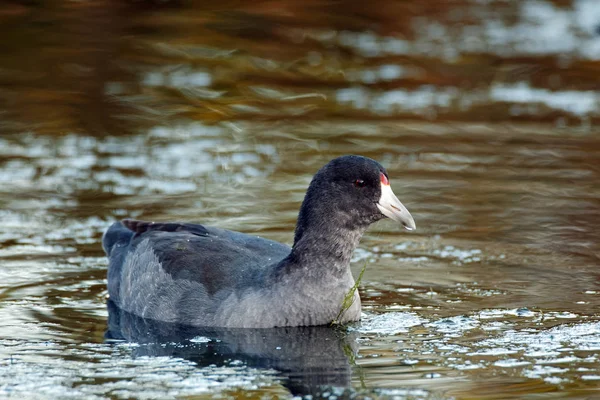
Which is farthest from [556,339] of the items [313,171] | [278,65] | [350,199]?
[278,65]

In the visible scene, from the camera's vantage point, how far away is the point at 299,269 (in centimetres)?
704

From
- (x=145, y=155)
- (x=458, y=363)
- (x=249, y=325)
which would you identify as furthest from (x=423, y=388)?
(x=145, y=155)

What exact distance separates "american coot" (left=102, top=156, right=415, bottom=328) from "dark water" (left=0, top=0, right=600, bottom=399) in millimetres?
156

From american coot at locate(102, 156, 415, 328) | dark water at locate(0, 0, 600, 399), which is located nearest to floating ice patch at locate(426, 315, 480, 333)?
dark water at locate(0, 0, 600, 399)

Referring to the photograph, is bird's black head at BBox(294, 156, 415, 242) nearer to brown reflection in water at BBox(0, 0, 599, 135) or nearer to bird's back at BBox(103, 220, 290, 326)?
bird's back at BBox(103, 220, 290, 326)

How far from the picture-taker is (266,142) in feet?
40.0

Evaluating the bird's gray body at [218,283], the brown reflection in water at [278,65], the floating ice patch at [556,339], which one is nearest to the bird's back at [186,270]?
the bird's gray body at [218,283]

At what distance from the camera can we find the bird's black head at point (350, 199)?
23.0 feet

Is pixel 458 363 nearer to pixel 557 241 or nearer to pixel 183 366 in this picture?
pixel 183 366

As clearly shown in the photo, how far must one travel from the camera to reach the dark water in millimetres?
6242

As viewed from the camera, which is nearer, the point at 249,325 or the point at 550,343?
the point at 550,343

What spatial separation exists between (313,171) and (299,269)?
4.04 m

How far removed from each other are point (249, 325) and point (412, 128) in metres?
6.31

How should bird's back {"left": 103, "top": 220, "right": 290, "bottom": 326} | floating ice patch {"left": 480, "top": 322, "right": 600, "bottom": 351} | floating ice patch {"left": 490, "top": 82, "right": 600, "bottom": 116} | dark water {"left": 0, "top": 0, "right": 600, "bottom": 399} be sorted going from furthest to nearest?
floating ice patch {"left": 490, "top": 82, "right": 600, "bottom": 116}
bird's back {"left": 103, "top": 220, "right": 290, "bottom": 326}
floating ice patch {"left": 480, "top": 322, "right": 600, "bottom": 351}
dark water {"left": 0, "top": 0, "right": 600, "bottom": 399}
